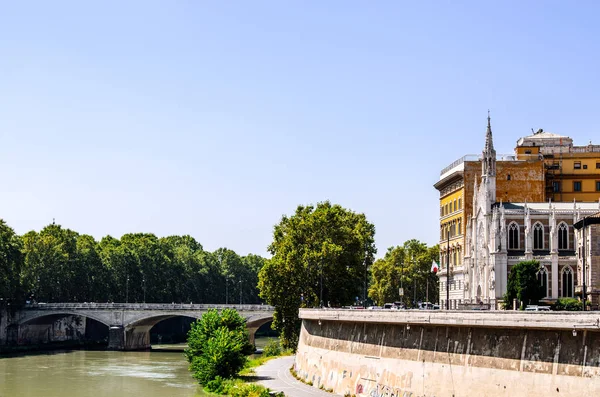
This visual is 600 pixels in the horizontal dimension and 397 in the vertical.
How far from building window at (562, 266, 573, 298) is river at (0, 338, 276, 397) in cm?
3012

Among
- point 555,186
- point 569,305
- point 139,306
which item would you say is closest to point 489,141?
point 555,186

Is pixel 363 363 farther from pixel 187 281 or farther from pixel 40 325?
pixel 187 281

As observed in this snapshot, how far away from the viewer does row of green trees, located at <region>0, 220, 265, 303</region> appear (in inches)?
4938

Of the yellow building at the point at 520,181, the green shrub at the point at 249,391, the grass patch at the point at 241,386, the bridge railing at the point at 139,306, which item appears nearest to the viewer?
the green shrub at the point at 249,391

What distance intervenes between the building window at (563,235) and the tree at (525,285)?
6.47m

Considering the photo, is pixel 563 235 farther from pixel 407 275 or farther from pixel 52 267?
pixel 52 267

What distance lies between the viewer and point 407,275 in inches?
5103

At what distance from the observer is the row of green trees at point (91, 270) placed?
125m

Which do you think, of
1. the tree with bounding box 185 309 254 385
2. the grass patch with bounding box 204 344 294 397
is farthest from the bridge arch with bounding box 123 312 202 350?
the tree with bounding box 185 309 254 385

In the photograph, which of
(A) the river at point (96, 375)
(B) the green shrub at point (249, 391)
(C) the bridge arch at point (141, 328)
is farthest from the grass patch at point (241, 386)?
(C) the bridge arch at point (141, 328)

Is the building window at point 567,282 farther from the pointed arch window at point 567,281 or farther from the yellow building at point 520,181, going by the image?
the yellow building at point 520,181

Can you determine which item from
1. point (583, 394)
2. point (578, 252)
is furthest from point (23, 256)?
point (583, 394)

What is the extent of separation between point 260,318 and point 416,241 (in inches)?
1100

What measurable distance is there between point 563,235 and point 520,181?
13469 mm
